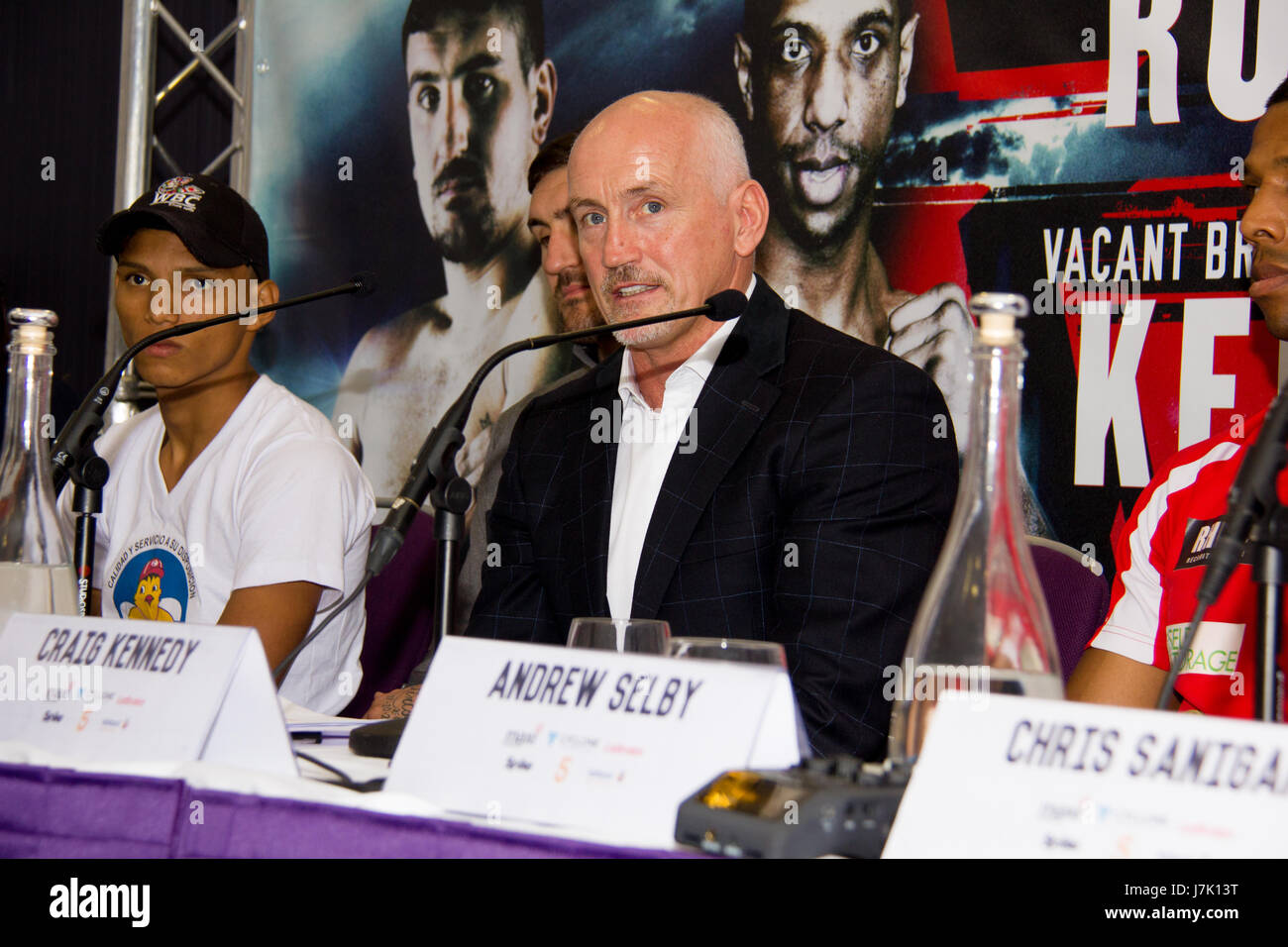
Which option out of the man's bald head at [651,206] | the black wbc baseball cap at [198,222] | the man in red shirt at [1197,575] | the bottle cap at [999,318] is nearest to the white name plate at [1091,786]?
the bottle cap at [999,318]

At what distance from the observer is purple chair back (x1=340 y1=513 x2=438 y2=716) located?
6.56 feet

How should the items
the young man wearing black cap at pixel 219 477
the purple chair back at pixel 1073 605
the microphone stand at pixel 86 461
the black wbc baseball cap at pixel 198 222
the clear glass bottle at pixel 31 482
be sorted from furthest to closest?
the black wbc baseball cap at pixel 198 222 < the young man wearing black cap at pixel 219 477 < the purple chair back at pixel 1073 605 < the microphone stand at pixel 86 461 < the clear glass bottle at pixel 31 482

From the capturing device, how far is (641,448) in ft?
5.90

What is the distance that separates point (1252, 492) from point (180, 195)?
1690 mm

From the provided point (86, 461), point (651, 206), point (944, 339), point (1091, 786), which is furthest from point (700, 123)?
point (1091, 786)

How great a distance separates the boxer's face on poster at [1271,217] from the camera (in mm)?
1353

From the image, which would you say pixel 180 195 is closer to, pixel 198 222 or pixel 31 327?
pixel 198 222

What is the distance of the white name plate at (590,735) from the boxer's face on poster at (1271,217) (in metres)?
0.95

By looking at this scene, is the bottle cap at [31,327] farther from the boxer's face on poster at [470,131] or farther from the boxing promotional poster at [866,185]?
the boxer's face on poster at [470,131]

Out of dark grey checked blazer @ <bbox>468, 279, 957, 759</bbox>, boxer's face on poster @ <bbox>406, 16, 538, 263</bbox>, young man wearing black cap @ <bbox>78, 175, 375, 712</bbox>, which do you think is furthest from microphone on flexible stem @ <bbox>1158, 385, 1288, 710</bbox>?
boxer's face on poster @ <bbox>406, 16, 538, 263</bbox>

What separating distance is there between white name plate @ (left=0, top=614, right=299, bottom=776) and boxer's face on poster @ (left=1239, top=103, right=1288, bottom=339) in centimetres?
117

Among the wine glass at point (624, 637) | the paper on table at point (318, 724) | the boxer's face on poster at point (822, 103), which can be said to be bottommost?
the paper on table at point (318, 724)

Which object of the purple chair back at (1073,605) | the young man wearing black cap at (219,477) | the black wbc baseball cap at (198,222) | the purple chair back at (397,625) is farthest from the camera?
the purple chair back at (397,625)

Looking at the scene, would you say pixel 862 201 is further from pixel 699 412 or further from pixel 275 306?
pixel 275 306
